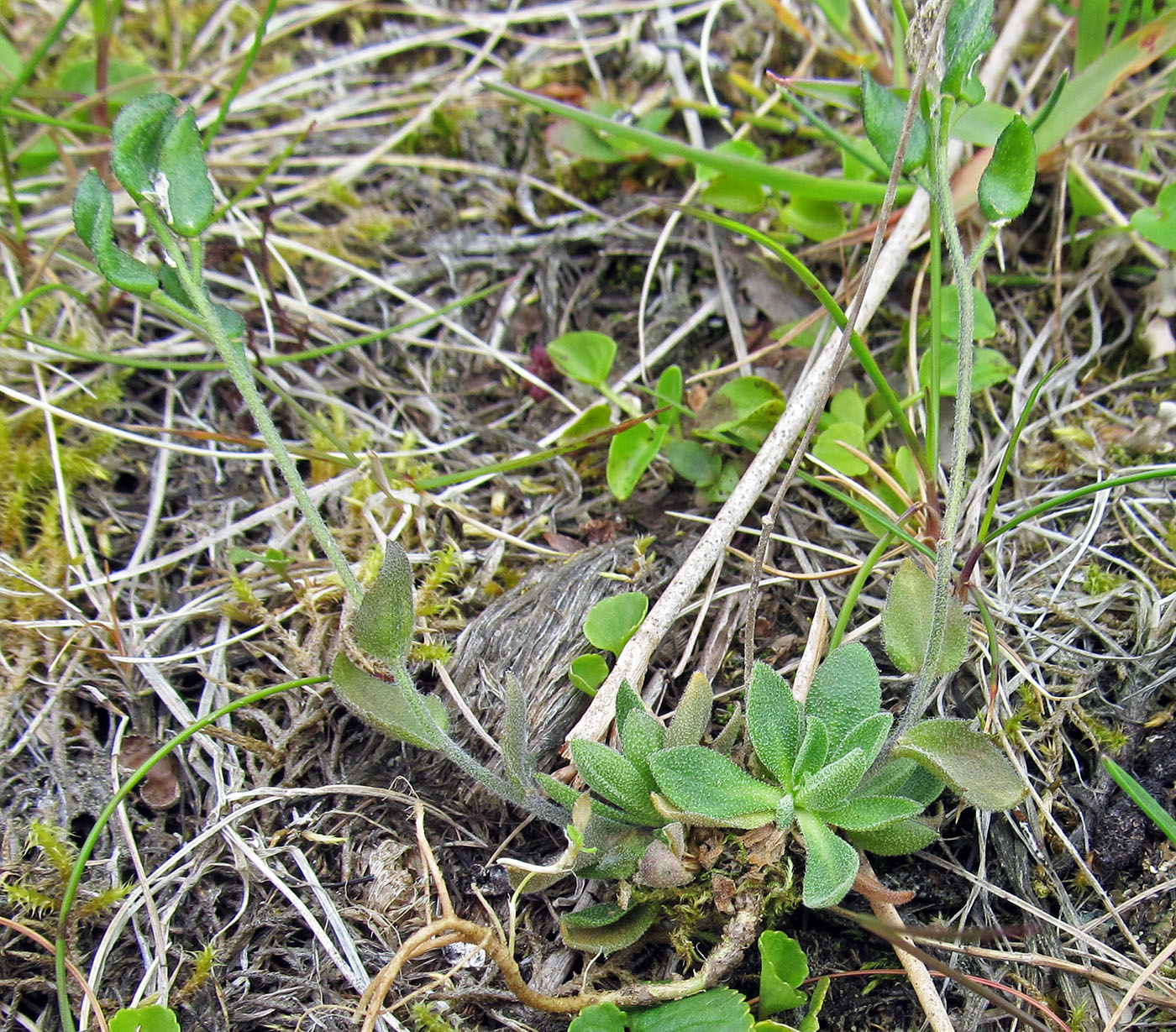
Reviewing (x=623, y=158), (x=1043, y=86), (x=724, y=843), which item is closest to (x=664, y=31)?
(x=623, y=158)

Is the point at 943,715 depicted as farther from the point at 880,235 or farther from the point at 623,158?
the point at 623,158

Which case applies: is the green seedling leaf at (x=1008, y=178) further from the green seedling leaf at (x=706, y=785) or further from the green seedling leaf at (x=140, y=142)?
the green seedling leaf at (x=140, y=142)

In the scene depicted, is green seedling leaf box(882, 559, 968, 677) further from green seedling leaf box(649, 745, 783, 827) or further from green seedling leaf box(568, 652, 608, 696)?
green seedling leaf box(568, 652, 608, 696)

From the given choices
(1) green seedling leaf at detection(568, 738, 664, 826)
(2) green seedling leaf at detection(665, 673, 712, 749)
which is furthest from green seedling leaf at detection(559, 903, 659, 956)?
(2) green seedling leaf at detection(665, 673, 712, 749)

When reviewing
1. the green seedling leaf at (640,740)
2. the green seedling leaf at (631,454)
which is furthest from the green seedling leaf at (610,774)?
the green seedling leaf at (631,454)

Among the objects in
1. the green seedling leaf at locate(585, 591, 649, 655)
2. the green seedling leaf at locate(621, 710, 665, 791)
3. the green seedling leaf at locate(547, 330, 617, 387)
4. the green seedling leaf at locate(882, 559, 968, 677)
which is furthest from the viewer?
the green seedling leaf at locate(547, 330, 617, 387)

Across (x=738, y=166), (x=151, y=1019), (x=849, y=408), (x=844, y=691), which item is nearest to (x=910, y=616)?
(x=844, y=691)

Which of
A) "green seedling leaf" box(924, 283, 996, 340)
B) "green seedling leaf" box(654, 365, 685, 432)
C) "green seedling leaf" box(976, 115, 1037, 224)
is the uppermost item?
"green seedling leaf" box(976, 115, 1037, 224)
